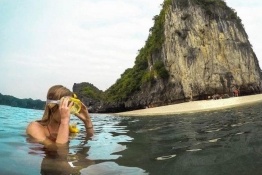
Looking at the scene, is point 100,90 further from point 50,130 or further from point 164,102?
point 50,130

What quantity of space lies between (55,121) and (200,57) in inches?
1775

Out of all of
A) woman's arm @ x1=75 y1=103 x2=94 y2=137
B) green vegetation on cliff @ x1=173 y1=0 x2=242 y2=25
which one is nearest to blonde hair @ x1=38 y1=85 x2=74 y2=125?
woman's arm @ x1=75 y1=103 x2=94 y2=137

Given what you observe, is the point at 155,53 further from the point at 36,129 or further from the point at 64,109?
the point at 64,109

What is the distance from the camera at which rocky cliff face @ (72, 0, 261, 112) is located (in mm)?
45750

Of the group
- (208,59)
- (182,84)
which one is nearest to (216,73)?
(208,59)

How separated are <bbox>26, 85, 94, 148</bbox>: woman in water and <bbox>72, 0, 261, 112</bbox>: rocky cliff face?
138ft

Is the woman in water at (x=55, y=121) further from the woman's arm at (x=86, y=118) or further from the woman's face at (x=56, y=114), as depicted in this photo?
the woman's arm at (x=86, y=118)

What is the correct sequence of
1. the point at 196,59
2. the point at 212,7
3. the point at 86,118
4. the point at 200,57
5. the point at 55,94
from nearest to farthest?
1. the point at 55,94
2. the point at 86,118
3. the point at 196,59
4. the point at 200,57
5. the point at 212,7

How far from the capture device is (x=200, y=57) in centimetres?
4712

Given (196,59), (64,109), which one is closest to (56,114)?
(64,109)

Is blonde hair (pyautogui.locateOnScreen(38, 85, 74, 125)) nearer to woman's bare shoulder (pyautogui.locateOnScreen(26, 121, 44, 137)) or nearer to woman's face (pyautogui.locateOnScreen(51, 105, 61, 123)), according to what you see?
woman's face (pyautogui.locateOnScreen(51, 105, 61, 123))

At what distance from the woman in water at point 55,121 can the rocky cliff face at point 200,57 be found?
4201cm

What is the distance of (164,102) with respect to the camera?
48.4m

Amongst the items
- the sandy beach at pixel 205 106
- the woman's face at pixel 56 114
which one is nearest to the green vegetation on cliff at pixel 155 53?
the sandy beach at pixel 205 106
